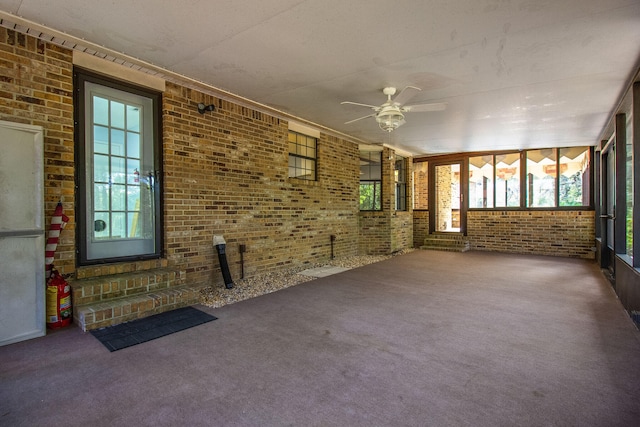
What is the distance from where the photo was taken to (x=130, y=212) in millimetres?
3982

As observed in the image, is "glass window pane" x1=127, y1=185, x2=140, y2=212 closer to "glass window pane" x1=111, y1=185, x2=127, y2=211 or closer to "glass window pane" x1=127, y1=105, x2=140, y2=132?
"glass window pane" x1=111, y1=185, x2=127, y2=211

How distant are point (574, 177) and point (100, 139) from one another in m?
10.4

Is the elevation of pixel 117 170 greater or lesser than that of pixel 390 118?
lesser

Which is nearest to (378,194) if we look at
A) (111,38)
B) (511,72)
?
(511,72)

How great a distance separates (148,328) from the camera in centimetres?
319

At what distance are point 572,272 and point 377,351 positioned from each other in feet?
18.5

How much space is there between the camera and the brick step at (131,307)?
3.11 meters

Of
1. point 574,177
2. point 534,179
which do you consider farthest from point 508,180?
point 574,177

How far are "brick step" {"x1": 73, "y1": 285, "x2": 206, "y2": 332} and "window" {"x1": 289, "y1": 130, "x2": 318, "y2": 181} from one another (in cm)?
321

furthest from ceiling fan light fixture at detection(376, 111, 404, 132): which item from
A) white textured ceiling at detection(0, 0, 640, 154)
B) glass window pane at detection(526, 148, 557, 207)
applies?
glass window pane at detection(526, 148, 557, 207)

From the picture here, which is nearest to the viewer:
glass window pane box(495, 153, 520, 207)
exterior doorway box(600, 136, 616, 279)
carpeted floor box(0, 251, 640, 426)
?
carpeted floor box(0, 251, 640, 426)

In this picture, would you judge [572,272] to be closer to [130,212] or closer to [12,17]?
[130,212]

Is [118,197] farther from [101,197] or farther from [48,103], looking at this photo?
[48,103]

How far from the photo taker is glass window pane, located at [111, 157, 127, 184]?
3.82 metres
